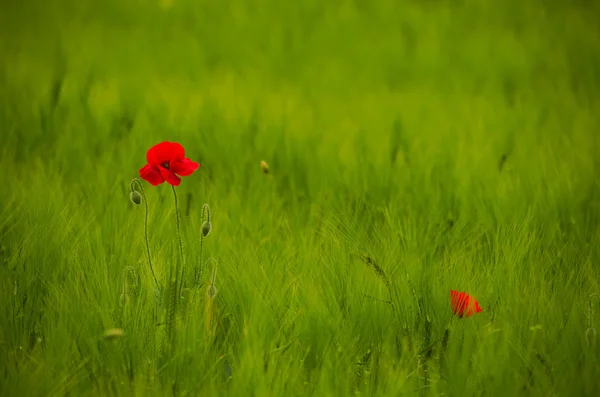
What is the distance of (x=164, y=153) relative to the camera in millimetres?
1473

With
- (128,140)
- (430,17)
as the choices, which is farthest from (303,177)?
(430,17)

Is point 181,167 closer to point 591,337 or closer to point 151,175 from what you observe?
point 151,175

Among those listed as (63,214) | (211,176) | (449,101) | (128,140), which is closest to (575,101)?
(449,101)

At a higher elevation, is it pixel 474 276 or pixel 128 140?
pixel 474 276

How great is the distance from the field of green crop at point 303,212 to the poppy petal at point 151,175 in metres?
0.20

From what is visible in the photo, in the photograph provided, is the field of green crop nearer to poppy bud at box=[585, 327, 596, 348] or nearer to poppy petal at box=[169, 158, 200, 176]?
poppy bud at box=[585, 327, 596, 348]

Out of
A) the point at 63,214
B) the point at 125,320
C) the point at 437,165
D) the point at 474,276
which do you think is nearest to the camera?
the point at 125,320

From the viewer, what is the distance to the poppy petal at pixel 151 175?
1.45 metres

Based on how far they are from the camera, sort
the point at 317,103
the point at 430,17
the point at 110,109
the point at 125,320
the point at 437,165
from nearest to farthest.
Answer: the point at 125,320
the point at 437,165
the point at 110,109
the point at 317,103
the point at 430,17

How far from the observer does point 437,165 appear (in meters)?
2.42

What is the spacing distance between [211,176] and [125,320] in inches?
43.0

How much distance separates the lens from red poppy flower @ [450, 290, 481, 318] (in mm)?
1464

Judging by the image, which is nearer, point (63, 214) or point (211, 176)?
point (63, 214)

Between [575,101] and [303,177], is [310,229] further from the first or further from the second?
[575,101]
